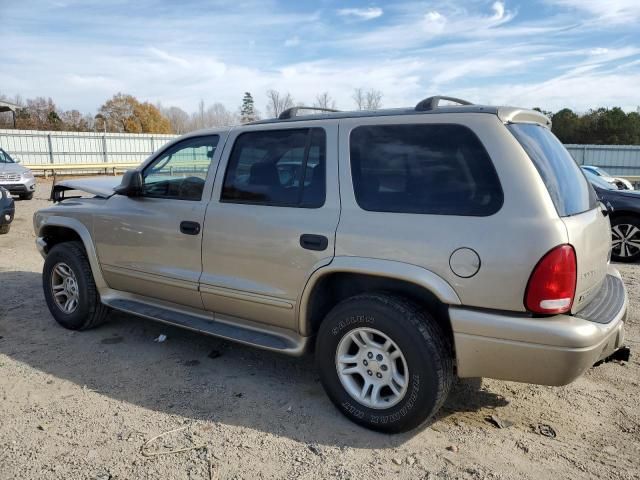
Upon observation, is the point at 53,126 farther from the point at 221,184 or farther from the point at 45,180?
the point at 221,184

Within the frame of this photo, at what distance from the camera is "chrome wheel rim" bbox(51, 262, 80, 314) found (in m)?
4.79

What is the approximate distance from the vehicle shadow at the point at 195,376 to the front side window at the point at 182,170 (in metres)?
1.34

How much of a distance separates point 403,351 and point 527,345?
2.17ft

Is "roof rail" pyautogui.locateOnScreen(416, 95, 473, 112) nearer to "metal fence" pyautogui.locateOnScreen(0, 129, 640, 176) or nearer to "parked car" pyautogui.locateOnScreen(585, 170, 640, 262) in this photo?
"parked car" pyautogui.locateOnScreen(585, 170, 640, 262)

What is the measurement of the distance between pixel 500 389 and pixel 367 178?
185 centimetres

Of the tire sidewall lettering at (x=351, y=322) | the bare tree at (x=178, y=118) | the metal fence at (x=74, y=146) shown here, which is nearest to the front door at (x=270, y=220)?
the tire sidewall lettering at (x=351, y=322)

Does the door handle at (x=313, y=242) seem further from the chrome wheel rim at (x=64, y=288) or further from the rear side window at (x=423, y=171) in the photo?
the chrome wheel rim at (x=64, y=288)

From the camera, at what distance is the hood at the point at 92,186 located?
4621 mm

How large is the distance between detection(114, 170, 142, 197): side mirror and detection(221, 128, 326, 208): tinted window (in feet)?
2.84

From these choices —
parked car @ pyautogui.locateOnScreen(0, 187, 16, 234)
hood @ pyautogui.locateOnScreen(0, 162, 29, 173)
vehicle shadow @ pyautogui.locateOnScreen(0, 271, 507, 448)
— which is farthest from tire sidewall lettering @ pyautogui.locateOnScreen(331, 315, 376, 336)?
hood @ pyautogui.locateOnScreen(0, 162, 29, 173)

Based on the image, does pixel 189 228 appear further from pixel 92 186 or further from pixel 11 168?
pixel 11 168

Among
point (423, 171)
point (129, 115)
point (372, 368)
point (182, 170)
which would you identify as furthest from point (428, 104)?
point (129, 115)

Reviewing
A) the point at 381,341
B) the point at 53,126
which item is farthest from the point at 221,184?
the point at 53,126

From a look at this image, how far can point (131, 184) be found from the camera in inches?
163
